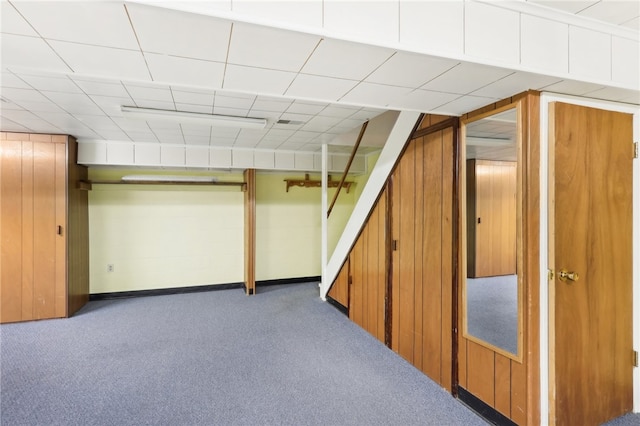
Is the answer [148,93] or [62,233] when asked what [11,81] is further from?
[62,233]

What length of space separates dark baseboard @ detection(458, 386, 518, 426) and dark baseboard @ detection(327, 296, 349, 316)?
179 centimetres

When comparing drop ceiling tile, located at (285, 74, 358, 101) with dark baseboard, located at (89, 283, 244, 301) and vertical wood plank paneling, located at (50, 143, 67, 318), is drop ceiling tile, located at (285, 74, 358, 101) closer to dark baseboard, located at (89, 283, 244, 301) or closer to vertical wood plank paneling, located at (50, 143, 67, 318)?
vertical wood plank paneling, located at (50, 143, 67, 318)

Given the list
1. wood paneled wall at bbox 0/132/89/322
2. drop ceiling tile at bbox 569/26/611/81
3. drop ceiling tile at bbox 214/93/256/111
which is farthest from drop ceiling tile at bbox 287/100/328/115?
wood paneled wall at bbox 0/132/89/322

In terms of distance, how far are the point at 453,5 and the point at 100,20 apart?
1359mm

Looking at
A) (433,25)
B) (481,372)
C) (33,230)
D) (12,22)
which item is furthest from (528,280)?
(33,230)

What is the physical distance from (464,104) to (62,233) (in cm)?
420

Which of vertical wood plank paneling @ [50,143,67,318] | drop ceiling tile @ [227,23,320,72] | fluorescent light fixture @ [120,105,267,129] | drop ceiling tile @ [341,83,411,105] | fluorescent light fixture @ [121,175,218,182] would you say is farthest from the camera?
fluorescent light fixture @ [121,175,218,182]

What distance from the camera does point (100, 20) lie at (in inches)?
44.8

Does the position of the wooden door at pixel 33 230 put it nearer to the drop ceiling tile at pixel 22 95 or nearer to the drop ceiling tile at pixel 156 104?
the drop ceiling tile at pixel 22 95

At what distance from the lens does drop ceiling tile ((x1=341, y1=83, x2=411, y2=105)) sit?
1.72 metres

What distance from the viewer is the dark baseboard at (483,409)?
187 centimetres

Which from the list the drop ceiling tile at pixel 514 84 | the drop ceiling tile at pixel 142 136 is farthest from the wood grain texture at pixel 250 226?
the drop ceiling tile at pixel 514 84

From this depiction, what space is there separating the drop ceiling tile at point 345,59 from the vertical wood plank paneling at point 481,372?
177 centimetres

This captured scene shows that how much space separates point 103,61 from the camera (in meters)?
1.45
